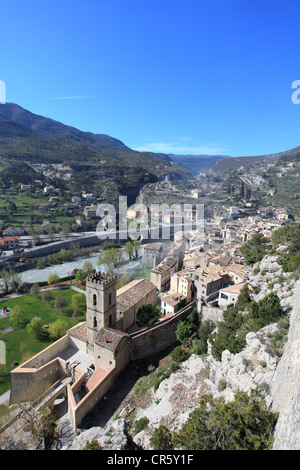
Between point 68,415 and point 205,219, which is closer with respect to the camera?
point 68,415

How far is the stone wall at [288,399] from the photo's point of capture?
200 inches

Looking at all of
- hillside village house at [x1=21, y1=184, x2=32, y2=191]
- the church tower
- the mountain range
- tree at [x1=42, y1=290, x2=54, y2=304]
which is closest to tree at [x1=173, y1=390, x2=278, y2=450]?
the church tower

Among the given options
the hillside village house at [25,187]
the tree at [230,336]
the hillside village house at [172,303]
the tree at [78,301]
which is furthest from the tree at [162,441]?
the hillside village house at [25,187]

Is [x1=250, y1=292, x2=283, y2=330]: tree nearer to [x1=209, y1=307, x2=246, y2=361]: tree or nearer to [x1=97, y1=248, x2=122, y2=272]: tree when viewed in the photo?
[x1=209, y1=307, x2=246, y2=361]: tree

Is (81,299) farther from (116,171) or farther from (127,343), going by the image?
(116,171)

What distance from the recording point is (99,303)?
15.4m

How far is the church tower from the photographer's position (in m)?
15.3

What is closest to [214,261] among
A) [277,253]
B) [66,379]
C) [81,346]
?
[277,253]

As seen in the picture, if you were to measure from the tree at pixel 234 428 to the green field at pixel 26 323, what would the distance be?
42.3ft

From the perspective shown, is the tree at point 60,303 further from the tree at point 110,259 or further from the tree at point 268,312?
the tree at point 268,312

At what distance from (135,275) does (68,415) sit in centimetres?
1948

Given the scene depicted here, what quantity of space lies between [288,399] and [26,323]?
20913mm

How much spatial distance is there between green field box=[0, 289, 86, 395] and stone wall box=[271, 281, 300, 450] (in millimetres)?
15135

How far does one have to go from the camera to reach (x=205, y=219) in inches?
2431
